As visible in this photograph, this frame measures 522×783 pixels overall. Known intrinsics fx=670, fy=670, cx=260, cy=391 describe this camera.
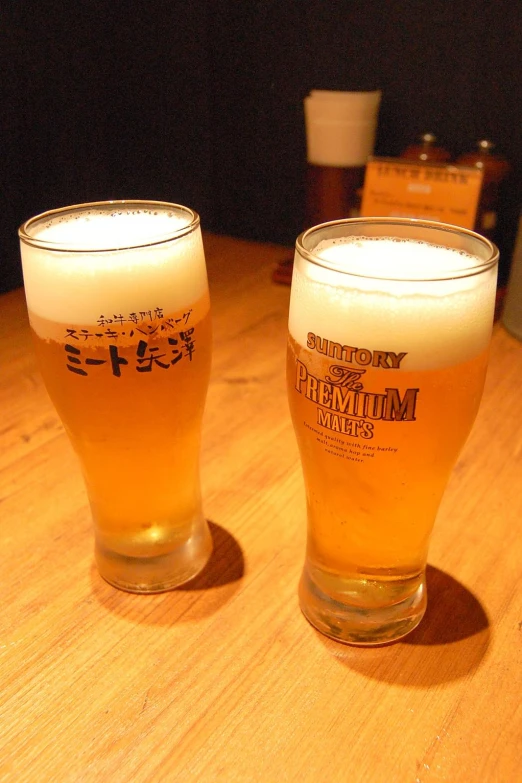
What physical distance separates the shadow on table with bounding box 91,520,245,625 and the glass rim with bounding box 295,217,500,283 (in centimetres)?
41

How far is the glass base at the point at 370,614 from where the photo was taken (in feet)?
2.41

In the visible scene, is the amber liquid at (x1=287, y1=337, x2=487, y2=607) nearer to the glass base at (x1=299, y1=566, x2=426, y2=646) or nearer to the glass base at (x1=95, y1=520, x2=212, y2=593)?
the glass base at (x1=299, y1=566, x2=426, y2=646)

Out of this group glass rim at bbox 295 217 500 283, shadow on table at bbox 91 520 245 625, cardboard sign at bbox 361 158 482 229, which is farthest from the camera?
cardboard sign at bbox 361 158 482 229

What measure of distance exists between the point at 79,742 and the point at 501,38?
1721 millimetres

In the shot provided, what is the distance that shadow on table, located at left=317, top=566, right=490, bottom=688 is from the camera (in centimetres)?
69

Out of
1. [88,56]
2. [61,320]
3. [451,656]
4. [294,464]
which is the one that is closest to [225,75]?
[88,56]

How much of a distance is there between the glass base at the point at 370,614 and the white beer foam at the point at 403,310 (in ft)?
0.93

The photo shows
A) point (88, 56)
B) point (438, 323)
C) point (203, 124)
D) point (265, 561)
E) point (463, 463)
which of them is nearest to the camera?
point (438, 323)

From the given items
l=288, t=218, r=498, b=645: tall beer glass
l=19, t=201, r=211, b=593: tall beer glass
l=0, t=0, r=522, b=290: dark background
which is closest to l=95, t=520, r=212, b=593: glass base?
l=19, t=201, r=211, b=593: tall beer glass

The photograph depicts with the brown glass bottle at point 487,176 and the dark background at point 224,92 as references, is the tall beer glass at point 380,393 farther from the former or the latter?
the dark background at point 224,92

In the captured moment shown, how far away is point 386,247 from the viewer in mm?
712

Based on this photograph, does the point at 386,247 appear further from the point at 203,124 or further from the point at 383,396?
the point at 203,124

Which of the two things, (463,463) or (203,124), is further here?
(203,124)

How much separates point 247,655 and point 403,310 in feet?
1.32
